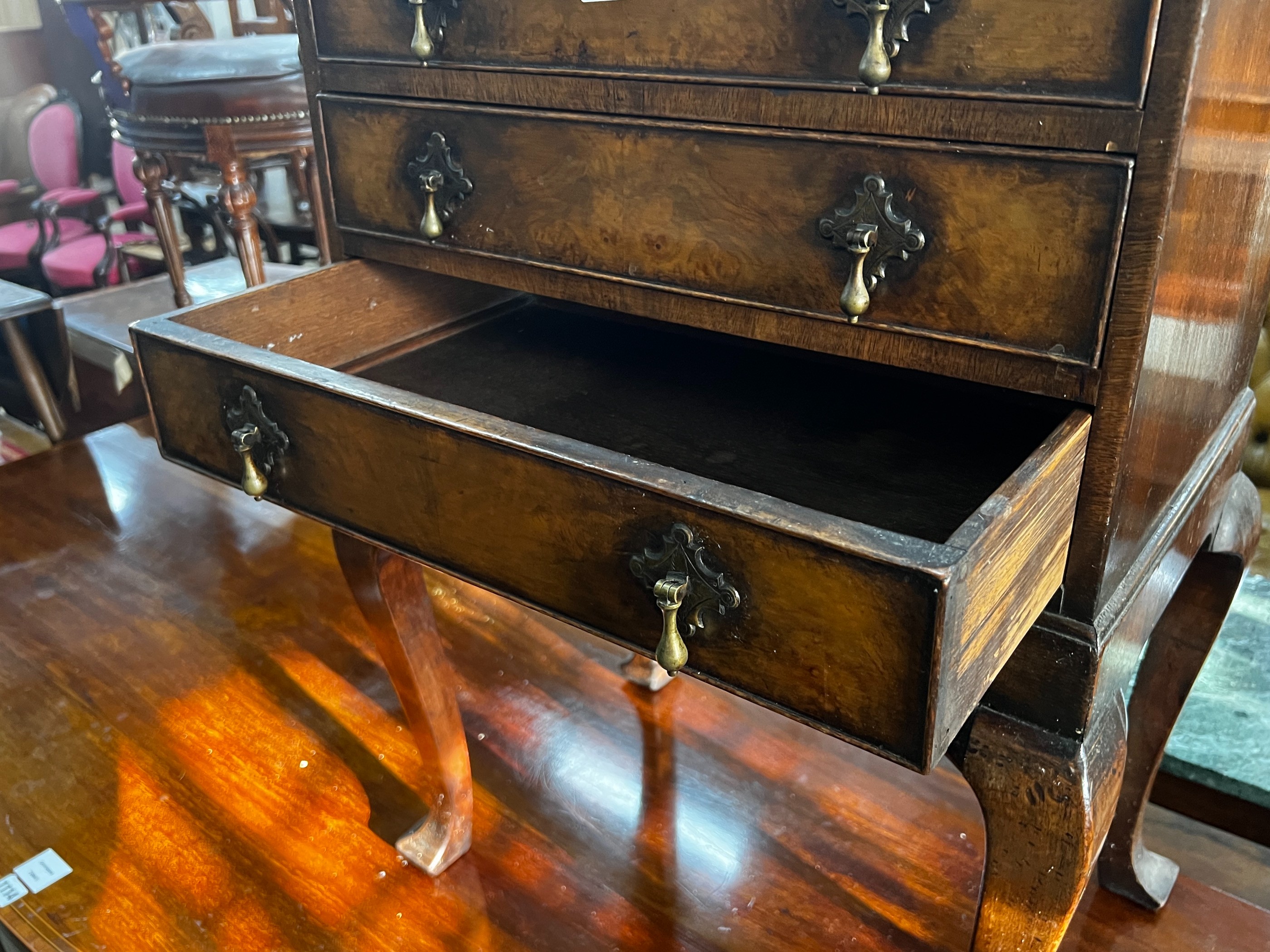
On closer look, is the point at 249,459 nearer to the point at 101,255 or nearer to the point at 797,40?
the point at 797,40

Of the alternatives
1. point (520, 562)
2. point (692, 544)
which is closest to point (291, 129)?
point (520, 562)

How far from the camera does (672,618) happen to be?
509 millimetres

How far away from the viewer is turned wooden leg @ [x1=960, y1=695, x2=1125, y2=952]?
582 mm

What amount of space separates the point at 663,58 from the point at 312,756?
761mm

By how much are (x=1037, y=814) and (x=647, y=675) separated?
23.5 inches

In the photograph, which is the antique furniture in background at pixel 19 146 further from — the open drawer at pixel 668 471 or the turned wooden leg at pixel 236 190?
the open drawer at pixel 668 471

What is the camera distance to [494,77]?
676mm

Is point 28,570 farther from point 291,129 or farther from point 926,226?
point 926,226

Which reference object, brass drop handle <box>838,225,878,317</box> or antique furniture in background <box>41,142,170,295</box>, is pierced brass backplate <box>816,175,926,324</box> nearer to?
brass drop handle <box>838,225,878,317</box>

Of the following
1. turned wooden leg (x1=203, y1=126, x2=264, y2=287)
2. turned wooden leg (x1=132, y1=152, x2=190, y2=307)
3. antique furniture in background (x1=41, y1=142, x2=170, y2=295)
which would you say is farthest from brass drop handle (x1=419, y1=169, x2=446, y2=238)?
antique furniture in background (x1=41, y1=142, x2=170, y2=295)

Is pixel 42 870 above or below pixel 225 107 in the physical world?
below

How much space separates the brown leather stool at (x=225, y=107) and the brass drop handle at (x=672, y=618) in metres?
1.17

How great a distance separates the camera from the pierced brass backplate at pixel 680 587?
498mm

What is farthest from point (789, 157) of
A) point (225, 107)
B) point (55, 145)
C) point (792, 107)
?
→ point (55, 145)
